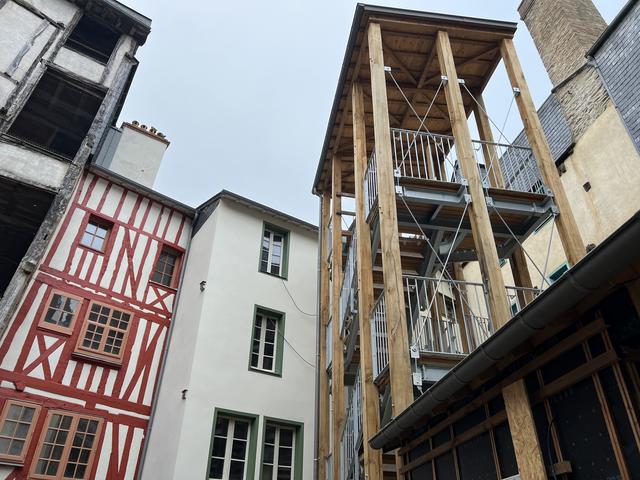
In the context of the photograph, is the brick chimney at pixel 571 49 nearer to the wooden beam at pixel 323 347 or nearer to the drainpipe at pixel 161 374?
the wooden beam at pixel 323 347

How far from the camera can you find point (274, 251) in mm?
15023

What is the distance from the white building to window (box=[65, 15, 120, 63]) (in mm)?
6900

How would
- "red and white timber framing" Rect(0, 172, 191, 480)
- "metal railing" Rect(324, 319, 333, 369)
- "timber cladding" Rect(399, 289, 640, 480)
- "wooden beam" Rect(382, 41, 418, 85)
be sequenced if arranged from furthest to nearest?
"metal railing" Rect(324, 319, 333, 369) < "red and white timber framing" Rect(0, 172, 191, 480) < "wooden beam" Rect(382, 41, 418, 85) < "timber cladding" Rect(399, 289, 640, 480)

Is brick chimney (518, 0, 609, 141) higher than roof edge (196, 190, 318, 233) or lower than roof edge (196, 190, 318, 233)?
higher

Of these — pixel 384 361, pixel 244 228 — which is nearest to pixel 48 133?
pixel 244 228

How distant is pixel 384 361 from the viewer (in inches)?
292

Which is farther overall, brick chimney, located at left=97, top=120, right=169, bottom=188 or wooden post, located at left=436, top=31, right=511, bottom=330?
brick chimney, located at left=97, top=120, right=169, bottom=188

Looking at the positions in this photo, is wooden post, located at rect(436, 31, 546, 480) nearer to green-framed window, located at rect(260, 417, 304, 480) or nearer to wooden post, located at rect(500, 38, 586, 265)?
wooden post, located at rect(500, 38, 586, 265)

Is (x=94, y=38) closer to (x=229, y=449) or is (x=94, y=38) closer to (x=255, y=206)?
(x=255, y=206)

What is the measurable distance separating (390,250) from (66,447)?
321 inches

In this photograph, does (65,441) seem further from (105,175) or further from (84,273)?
(105,175)

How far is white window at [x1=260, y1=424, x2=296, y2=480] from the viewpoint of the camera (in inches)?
448

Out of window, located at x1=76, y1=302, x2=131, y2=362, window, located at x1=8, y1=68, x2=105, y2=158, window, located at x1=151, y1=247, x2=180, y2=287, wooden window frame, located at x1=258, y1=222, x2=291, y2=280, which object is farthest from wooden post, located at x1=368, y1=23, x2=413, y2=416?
window, located at x1=8, y1=68, x2=105, y2=158

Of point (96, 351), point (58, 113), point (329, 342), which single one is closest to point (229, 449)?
point (329, 342)
